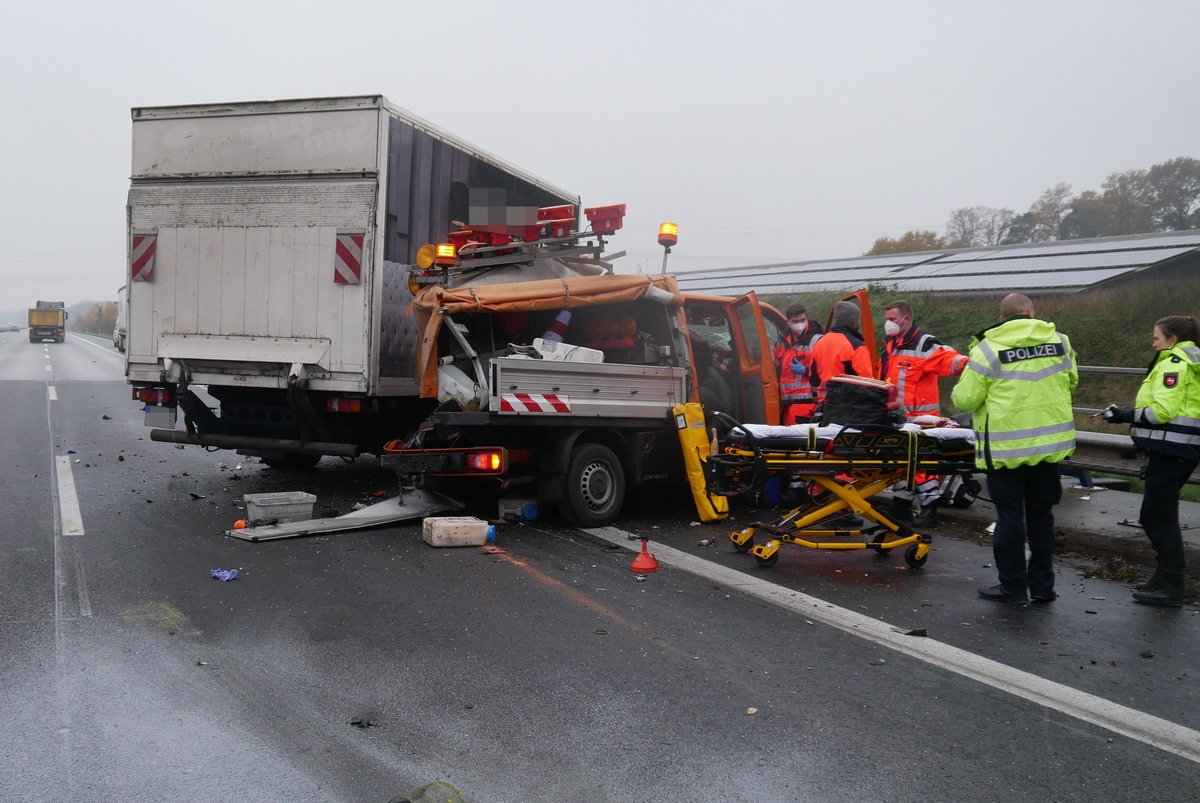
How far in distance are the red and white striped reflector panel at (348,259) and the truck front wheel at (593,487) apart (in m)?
2.32

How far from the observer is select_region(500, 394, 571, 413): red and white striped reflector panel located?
22.1ft

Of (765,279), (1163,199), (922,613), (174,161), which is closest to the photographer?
(922,613)

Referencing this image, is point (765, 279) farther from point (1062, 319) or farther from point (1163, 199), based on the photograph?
point (1163, 199)

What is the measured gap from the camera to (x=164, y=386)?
8344 millimetres

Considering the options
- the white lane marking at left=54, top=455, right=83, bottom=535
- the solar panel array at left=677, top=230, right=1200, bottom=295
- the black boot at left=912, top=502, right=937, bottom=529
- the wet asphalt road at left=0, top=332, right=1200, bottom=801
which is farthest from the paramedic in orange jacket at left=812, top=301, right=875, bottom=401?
the solar panel array at left=677, top=230, right=1200, bottom=295

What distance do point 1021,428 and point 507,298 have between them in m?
3.66

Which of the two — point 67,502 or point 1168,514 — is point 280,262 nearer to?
point 67,502

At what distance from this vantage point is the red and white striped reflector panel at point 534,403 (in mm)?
6727

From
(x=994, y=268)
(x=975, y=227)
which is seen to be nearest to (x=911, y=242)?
(x=975, y=227)

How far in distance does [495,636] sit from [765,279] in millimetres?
23221

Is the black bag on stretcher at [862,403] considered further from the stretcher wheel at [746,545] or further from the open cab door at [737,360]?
the open cab door at [737,360]

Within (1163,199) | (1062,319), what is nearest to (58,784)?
(1062,319)

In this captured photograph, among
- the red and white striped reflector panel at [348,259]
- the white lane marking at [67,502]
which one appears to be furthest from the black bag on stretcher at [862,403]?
the white lane marking at [67,502]

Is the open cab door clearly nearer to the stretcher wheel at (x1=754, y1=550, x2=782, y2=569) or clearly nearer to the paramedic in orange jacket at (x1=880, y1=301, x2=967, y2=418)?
the paramedic in orange jacket at (x1=880, y1=301, x2=967, y2=418)
